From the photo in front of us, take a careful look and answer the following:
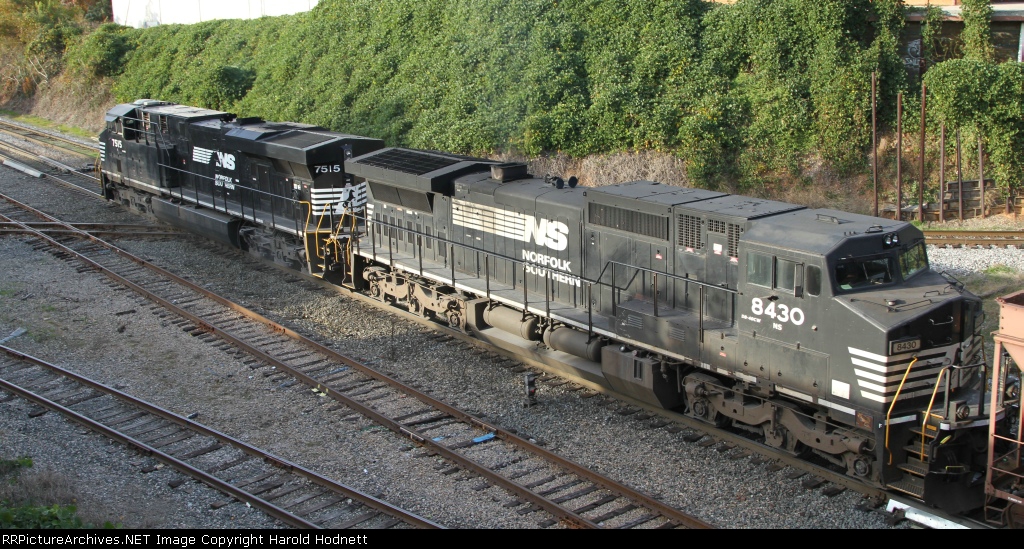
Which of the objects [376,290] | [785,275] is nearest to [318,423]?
[376,290]

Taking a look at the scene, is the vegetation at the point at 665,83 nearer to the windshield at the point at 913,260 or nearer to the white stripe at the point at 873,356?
the windshield at the point at 913,260

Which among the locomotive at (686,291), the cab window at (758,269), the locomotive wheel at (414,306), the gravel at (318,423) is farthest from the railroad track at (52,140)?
the cab window at (758,269)

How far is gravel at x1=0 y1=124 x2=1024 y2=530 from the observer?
28.7 feet

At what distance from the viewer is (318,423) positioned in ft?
35.8

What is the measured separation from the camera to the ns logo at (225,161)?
19.0 m

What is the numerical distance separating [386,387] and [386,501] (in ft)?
11.0

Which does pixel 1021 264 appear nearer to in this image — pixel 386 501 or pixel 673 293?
pixel 673 293

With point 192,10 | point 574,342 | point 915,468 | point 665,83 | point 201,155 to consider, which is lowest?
point 915,468

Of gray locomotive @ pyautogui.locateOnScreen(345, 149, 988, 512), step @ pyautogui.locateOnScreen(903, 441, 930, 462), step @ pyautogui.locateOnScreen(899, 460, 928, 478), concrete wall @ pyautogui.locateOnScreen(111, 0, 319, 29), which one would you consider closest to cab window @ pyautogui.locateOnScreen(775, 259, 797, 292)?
gray locomotive @ pyautogui.locateOnScreen(345, 149, 988, 512)

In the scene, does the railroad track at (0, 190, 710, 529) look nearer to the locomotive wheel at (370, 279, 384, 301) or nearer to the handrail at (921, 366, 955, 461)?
the locomotive wheel at (370, 279, 384, 301)

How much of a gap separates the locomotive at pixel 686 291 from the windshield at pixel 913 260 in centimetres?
3

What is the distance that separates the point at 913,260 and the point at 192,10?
40.9m

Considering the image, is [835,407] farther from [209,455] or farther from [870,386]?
[209,455]

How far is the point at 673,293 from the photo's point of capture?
10.8 m
